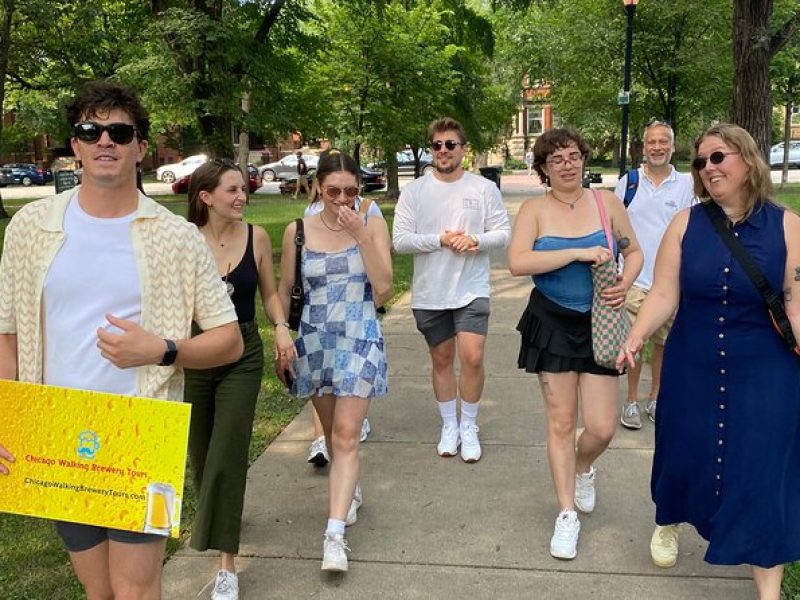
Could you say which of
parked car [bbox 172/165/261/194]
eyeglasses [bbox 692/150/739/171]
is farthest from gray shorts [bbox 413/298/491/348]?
parked car [bbox 172/165/261/194]

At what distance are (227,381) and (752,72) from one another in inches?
397

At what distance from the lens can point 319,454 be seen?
4527 mm

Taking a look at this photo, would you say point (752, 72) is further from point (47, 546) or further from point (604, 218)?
point (47, 546)

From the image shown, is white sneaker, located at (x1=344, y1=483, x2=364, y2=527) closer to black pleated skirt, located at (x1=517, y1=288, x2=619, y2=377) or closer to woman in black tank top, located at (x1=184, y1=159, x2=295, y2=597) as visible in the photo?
woman in black tank top, located at (x1=184, y1=159, x2=295, y2=597)

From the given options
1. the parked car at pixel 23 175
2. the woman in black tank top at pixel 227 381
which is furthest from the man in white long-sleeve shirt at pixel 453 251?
the parked car at pixel 23 175

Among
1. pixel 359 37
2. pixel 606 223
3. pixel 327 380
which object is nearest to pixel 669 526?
pixel 606 223

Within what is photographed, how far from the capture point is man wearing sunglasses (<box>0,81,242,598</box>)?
6.63 feet

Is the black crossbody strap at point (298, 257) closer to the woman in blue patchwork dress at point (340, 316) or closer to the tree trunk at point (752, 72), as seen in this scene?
the woman in blue patchwork dress at point (340, 316)

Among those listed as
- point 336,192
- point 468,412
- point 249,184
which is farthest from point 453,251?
point 249,184

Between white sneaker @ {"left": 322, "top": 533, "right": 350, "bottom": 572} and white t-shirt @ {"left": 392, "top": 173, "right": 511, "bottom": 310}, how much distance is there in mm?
1633

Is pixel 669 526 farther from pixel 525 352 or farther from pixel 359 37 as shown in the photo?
pixel 359 37

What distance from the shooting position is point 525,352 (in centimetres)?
361

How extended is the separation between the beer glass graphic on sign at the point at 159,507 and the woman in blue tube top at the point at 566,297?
1.97 meters

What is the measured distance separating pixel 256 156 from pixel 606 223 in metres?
49.6
